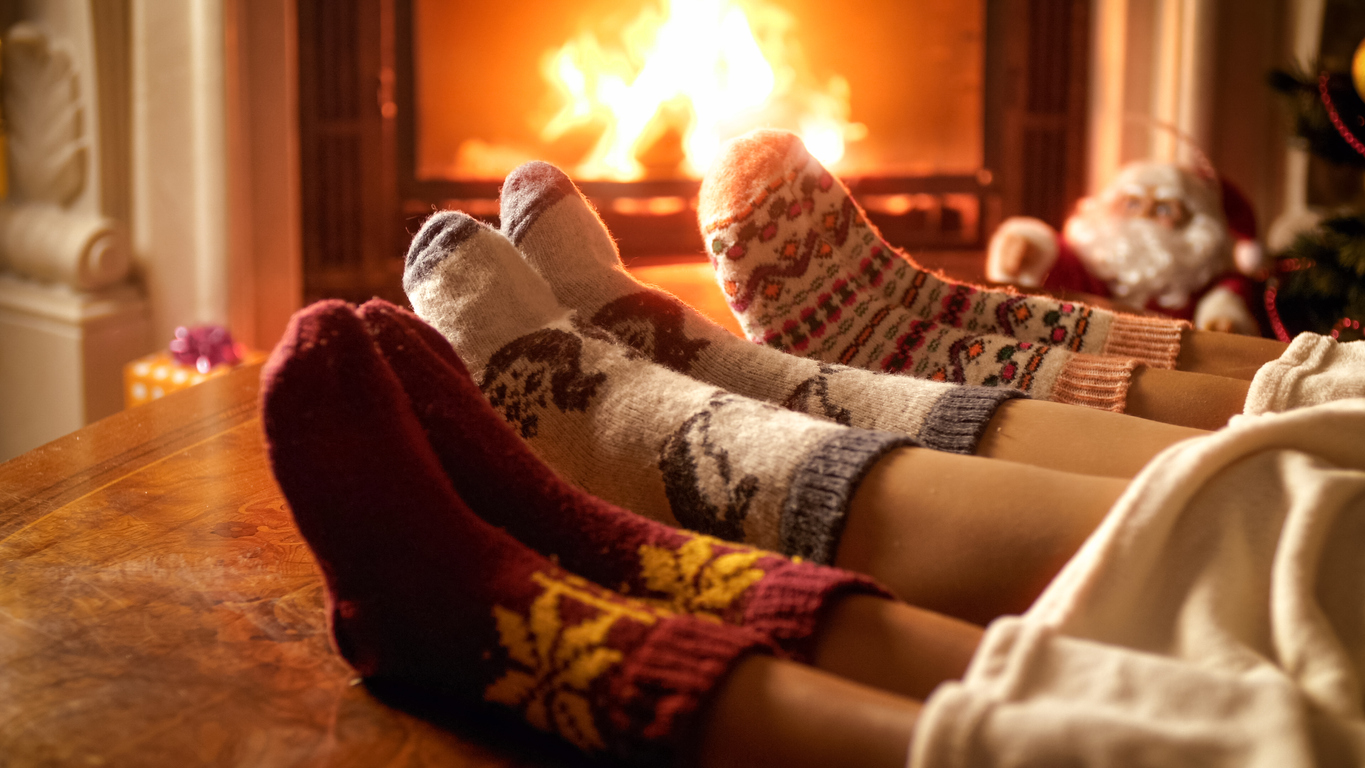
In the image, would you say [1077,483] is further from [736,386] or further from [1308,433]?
[736,386]

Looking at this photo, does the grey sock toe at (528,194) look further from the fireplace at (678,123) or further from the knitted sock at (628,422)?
the fireplace at (678,123)

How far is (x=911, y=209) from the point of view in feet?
6.49

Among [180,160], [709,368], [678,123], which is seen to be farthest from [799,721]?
[678,123]

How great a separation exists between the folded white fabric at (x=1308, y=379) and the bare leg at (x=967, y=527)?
209 mm

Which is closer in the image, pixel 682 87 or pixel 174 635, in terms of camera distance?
pixel 174 635

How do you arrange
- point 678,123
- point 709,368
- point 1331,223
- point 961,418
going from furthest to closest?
1. point 678,123
2. point 1331,223
3. point 709,368
4. point 961,418

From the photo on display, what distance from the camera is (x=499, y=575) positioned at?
0.38 m

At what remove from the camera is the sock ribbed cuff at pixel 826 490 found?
425 mm

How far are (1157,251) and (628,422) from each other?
1.18 m

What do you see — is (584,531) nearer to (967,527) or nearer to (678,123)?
(967,527)

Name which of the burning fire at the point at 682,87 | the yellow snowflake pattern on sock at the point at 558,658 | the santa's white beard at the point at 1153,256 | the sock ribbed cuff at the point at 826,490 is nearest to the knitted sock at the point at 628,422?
the sock ribbed cuff at the point at 826,490

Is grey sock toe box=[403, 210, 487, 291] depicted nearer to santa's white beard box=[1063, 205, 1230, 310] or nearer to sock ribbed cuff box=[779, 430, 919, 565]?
sock ribbed cuff box=[779, 430, 919, 565]

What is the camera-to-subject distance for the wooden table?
1.18 feet

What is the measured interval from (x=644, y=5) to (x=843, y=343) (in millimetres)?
1350
